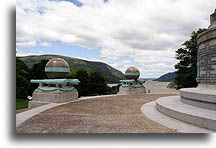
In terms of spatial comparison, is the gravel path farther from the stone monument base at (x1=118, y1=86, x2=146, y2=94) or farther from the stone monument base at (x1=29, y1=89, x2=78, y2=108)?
the stone monument base at (x1=118, y1=86, x2=146, y2=94)

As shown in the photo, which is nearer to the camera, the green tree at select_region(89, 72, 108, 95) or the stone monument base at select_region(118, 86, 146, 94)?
the stone monument base at select_region(118, 86, 146, 94)

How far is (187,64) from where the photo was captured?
25.2m

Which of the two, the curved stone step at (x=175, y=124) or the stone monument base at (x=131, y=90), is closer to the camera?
the curved stone step at (x=175, y=124)

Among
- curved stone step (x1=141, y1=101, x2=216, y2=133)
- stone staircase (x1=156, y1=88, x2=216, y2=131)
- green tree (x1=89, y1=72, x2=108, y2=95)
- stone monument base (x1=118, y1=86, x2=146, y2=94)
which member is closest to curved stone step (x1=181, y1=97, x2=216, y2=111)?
stone staircase (x1=156, y1=88, x2=216, y2=131)

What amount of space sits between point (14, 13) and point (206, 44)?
745 cm

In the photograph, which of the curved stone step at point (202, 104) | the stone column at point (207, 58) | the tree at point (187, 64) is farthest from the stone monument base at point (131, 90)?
the curved stone step at point (202, 104)

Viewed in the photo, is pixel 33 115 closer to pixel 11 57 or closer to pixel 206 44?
pixel 11 57

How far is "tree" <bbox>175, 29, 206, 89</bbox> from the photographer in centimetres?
2324

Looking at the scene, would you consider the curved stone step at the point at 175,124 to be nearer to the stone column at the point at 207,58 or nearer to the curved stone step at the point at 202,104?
the curved stone step at the point at 202,104

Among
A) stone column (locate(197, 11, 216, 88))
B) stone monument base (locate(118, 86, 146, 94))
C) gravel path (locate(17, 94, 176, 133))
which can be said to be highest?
stone column (locate(197, 11, 216, 88))

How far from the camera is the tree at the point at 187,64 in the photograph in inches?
915

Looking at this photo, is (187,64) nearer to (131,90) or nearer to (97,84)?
(131,90)

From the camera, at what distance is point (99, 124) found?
23.1 ft

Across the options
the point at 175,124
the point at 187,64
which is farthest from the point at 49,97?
the point at 187,64
